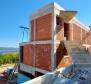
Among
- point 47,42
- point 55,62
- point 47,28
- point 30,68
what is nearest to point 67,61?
point 55,62

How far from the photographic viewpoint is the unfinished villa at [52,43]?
1564cm

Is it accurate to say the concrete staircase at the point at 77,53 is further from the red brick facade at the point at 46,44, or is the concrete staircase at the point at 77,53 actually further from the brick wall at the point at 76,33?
the brick wall at the point at 76,33

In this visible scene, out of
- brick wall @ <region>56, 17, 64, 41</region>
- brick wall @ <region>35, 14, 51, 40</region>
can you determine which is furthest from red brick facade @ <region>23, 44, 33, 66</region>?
brick wall @ <region>56, 17, 64, 41</region>

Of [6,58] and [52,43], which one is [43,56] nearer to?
[52,43]

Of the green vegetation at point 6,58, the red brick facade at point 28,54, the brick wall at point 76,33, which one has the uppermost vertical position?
the brick wall at point 76,33

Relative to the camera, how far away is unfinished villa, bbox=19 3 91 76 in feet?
51.3

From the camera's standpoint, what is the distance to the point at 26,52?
2192cm

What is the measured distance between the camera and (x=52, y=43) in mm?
15742

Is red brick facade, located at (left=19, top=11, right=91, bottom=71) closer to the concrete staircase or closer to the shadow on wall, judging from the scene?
the shadow on wall

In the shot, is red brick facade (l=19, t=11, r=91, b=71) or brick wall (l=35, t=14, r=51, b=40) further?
brick wall (l=35, t=14, r=51, b=40)

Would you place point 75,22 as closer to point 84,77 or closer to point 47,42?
point 47,42

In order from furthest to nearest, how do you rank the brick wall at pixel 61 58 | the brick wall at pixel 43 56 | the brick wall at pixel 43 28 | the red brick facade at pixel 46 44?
the brick wall at pixel 43 28
the brick wall at pixel 43 56
the red brick facade at pixel 46 44
the brick wall at pixel 61 58

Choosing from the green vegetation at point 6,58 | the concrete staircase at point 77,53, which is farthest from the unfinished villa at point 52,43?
the green vegetation at point 6,58

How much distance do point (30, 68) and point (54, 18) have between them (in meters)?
7.19
